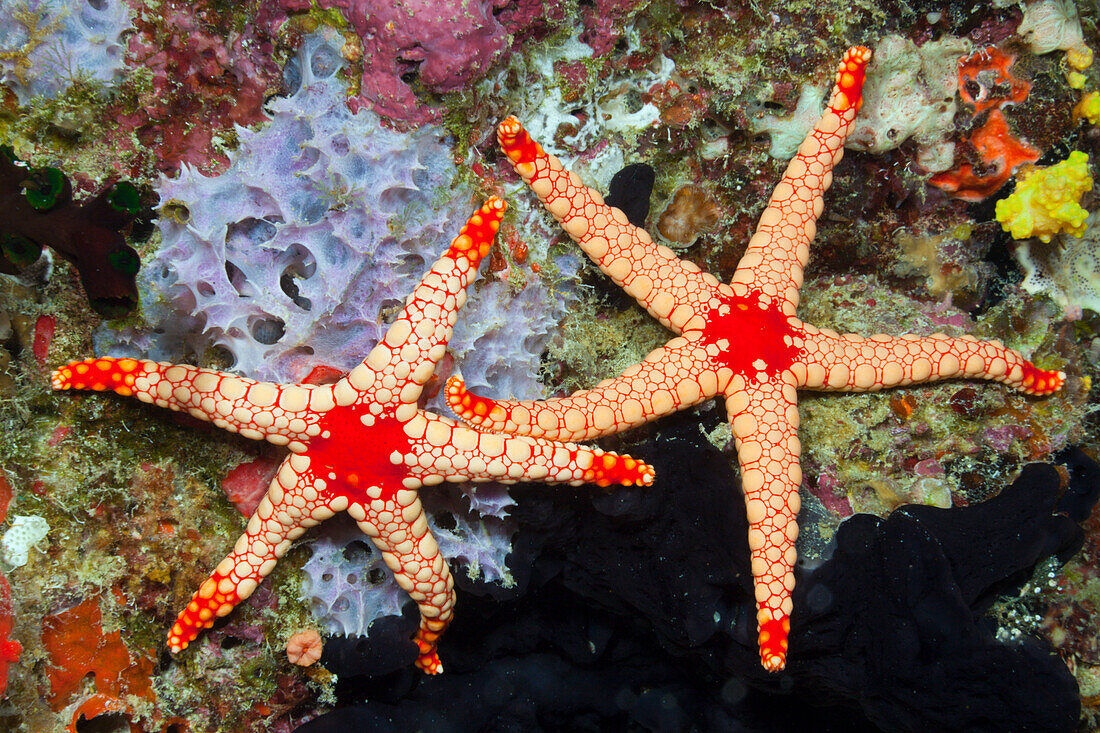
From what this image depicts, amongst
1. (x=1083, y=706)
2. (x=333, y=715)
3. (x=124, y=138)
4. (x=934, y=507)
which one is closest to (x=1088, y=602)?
(x=1083, y=706)

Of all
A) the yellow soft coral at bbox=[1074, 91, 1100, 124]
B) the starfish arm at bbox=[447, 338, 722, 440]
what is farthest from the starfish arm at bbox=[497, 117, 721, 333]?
the yellow soft coral at bbox=[1074, 91, 1100, 124]

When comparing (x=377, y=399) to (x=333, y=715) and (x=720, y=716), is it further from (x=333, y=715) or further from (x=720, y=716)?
(x=720, y=716)

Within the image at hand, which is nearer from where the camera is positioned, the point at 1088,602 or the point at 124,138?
the point at 124,138

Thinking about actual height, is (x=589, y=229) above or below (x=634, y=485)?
above

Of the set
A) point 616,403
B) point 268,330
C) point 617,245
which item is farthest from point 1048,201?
point 268,330

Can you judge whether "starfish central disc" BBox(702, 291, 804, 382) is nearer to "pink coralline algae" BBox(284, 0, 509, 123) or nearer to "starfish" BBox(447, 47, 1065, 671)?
"starfish" BBox(447, 47, 1065, 671)

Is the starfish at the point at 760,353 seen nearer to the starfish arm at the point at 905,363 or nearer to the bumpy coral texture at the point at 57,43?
the starfish arm at the point at 905,363

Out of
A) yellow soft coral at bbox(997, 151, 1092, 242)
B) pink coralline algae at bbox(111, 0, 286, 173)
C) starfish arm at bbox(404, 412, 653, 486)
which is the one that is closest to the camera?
starfish arm at bbox(404, 412, 653, 486)
